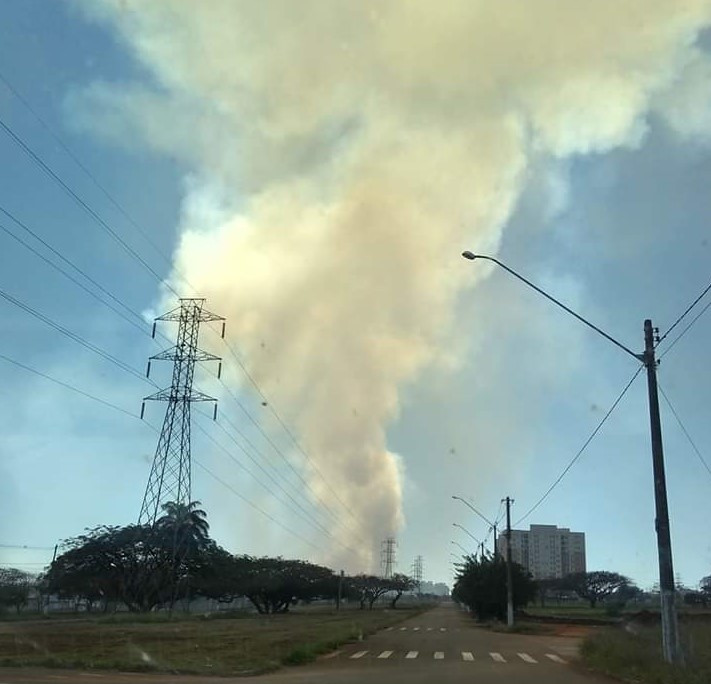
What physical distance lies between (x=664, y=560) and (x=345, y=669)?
9.45m

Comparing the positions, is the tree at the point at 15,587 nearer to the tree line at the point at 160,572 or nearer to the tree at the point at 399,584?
the tree line at the point at 160,572

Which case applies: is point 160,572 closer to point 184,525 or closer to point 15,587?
point 184,525

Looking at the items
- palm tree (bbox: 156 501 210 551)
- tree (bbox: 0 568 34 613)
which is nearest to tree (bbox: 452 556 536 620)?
palm tree (bbox: 156 501 210 551)

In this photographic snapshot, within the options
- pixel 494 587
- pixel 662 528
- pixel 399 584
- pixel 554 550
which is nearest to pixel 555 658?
pixel 662 528

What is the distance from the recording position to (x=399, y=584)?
17138cm

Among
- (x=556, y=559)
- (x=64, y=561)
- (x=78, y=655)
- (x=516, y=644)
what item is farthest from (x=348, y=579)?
(x=78, y=655)

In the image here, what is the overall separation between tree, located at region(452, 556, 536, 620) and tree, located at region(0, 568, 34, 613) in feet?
149

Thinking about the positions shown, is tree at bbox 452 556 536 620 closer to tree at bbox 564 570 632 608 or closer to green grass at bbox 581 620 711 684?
green grass at bbox 581 620 711 684

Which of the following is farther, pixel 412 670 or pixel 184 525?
pixel 184 525

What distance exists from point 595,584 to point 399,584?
133 ft

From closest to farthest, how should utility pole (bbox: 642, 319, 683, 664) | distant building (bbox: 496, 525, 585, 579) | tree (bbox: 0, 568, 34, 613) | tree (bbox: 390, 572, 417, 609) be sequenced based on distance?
utility pole (bbox: 642, 319, 683, 664)
tree (bbox: 0, 568, 34, 613)
distant building (bbox: 496, 525, 585, 579)
tree (bbox: 390, 572, 417, 609)

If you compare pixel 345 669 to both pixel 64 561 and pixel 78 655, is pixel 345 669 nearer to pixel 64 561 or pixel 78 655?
pixel 78 655

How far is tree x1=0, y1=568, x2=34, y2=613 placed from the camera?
90.0 m

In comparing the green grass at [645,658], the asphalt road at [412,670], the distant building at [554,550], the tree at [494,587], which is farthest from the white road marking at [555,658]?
the distant building at [554,550]
